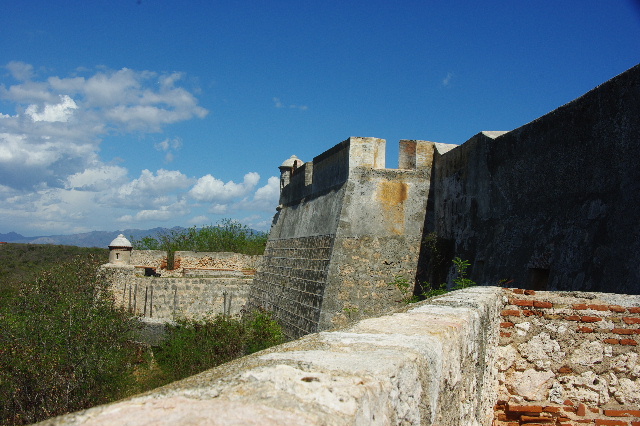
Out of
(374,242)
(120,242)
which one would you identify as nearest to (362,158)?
(374,242)

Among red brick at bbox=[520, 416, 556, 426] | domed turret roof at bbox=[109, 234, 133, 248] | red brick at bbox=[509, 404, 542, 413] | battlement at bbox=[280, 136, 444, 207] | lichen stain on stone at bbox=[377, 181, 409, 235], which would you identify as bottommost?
red brick at bbox=[520, 416, 556, 426]

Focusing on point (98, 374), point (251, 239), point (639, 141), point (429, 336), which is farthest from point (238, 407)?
point (251, 239)

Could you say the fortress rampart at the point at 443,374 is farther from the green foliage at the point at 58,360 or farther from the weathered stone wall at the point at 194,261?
the weathered stone wall at the point at 194,261

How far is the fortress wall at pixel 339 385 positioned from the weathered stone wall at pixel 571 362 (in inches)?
61.8

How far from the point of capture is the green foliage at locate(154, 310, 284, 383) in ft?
51.5

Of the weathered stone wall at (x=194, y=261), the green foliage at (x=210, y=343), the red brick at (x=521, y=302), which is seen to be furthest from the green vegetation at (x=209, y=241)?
the red brick at (x=521, y=302)

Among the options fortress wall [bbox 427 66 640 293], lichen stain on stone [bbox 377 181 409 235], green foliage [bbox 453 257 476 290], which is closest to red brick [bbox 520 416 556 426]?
fortress wall [bbox 427 66 640 293]

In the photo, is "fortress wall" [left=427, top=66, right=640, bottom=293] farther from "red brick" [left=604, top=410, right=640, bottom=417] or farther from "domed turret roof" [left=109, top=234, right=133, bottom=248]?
"domed turret roof" [left=109, top=234, right=133, bottom=248]

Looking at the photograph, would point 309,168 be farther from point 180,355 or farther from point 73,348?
point 73,348

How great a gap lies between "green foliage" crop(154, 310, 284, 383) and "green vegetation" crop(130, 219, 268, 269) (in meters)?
26.6

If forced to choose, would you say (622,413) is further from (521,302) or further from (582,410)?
(521,302)

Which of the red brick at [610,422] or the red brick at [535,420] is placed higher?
the red brick at [610,422]

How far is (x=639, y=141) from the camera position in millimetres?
6930

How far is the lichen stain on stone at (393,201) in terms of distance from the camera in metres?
13.0
